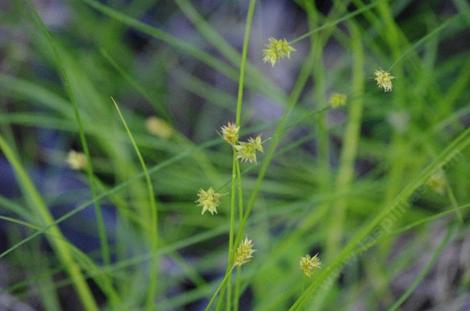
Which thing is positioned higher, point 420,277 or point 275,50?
point 275,50

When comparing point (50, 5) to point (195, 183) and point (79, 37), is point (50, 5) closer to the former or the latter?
point (79, 37)

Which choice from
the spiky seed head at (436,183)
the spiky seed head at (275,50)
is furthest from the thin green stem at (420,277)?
the spiky seed head at (275,50)

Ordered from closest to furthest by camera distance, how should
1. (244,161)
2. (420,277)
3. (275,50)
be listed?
(275,50) → (420,277) → (244,161)

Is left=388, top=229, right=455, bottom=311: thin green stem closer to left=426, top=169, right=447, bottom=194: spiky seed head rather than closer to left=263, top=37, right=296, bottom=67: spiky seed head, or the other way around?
left=426, top=169, right=447, bottom=194: spiky seed head

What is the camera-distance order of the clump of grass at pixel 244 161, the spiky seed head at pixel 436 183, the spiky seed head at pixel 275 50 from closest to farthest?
the spiky seed head at pixel 275 50
the spiky seed head at pixel 436 183
the clump of grass at pixel 244 161

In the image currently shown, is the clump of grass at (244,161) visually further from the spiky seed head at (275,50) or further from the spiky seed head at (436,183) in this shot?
the spiky seed head at (275,50)

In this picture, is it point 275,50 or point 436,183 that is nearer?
point 275,50

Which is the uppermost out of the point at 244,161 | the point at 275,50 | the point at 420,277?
the point at 244,161

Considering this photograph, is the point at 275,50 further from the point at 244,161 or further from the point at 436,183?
the point at 244,161

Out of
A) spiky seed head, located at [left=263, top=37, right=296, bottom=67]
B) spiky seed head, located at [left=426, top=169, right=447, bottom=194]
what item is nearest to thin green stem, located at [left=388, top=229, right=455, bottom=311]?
spiky seed head, located at [left=426, top=169, right=447, bottom=194]

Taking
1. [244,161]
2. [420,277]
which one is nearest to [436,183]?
[420,277]

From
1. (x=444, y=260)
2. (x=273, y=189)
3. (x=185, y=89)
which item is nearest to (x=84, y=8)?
(x=185, y=89)
